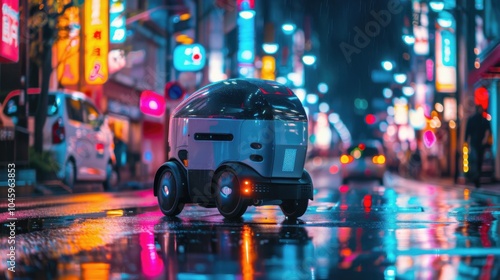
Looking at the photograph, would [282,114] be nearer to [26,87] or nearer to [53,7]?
[26,87]

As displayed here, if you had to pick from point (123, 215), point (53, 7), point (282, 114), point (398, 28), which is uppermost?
point (398, 28)

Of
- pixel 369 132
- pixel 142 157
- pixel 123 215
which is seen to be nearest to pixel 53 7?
pixel 123 215

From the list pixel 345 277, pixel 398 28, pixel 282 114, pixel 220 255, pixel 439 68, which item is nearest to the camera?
pixel 345 277

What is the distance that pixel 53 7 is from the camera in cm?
2469

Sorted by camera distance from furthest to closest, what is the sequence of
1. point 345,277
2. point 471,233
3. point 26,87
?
point 26,87 → point 471,233 → point 345,277

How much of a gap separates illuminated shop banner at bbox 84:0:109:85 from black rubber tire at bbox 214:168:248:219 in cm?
1823

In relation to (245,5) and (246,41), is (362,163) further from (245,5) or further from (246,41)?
(246,41)

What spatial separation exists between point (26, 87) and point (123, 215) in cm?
1020

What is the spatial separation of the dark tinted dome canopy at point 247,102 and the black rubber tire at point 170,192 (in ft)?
3.05

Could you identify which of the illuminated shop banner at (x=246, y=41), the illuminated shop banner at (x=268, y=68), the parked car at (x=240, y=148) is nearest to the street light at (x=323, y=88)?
the illuminated shop banner at (x=268, y=68)

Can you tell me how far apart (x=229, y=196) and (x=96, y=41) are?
19.1 m

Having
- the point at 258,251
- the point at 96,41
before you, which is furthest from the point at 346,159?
the point at 258,251

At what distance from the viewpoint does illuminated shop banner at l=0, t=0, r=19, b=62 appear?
66.9ft

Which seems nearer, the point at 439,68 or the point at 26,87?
the point at 26,87
